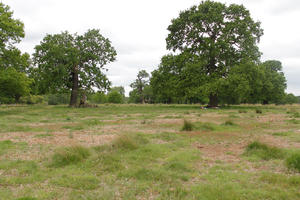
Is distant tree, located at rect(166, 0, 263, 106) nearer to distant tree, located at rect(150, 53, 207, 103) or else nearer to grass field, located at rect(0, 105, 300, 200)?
distant tree, located at rect(150, 53, 207, 103)

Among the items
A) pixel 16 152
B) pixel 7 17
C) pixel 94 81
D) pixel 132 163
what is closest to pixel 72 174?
pixel 132 163

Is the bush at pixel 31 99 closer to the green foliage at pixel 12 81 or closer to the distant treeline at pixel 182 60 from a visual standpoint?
the distant treeline at pixel 182 60

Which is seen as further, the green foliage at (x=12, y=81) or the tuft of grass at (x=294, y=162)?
the green foliage at (x=12, y=81)

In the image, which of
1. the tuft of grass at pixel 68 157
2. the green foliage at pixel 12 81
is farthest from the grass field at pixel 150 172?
the green foliage at pixel 12 81

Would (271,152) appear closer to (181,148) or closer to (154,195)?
(181,148)

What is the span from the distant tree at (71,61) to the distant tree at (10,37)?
6717 millimetres

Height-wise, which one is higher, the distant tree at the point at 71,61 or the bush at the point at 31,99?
the distant tree at the point at 71,61

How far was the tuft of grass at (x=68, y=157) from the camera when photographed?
22.3 ft

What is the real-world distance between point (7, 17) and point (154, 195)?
99.7 feet

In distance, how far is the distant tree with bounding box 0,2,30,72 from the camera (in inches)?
1056

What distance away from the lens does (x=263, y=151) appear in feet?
25.3

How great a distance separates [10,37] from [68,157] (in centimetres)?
2716

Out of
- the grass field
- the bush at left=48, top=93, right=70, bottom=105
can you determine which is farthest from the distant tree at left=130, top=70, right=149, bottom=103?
the grass field

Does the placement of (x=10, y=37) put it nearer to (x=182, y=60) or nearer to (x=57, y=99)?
(x=182, y=60)
